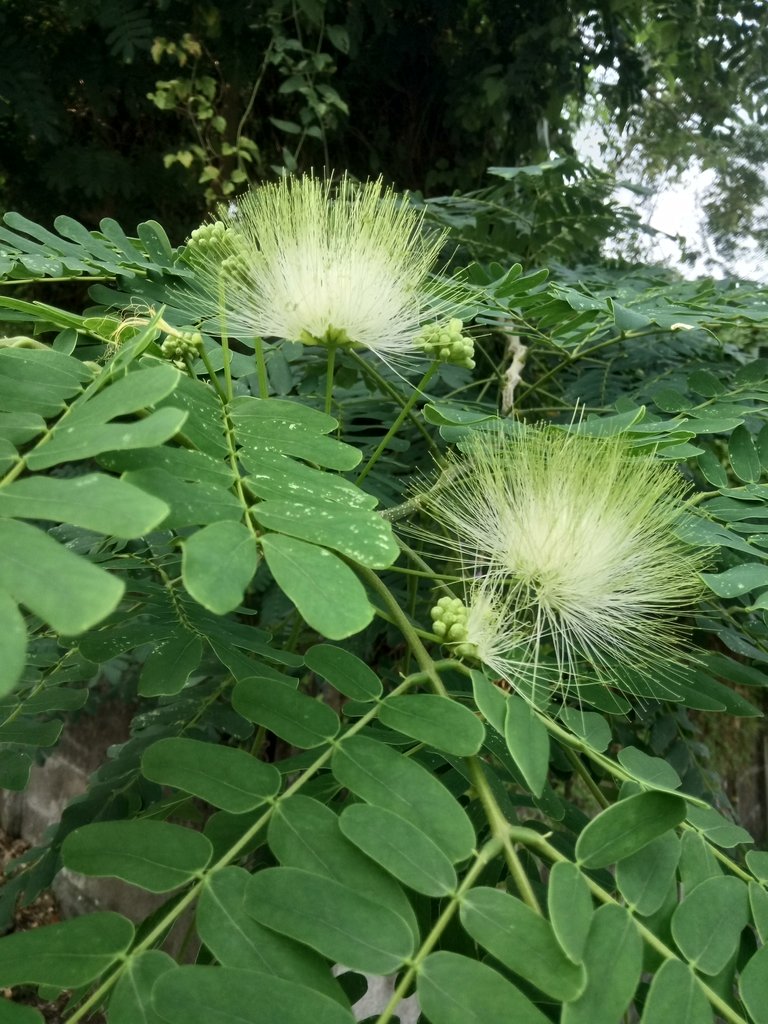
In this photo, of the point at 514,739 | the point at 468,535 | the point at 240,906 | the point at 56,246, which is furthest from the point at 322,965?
the point at 56,246

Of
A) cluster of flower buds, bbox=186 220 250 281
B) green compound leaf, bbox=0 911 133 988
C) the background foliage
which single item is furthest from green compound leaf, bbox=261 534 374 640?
the background foliage

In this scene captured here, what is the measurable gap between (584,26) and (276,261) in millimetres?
1842

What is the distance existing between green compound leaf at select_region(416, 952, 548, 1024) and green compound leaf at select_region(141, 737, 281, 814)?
17cm

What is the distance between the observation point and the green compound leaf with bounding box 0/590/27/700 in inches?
13.9

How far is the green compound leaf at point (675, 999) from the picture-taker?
0.50 m

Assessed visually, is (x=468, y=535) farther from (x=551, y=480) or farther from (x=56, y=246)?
(x=56, y=246)

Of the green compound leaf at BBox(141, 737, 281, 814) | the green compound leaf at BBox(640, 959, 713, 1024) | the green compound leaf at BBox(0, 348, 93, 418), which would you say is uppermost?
the green compound leaf at BBox(0, 348, 93, 418)

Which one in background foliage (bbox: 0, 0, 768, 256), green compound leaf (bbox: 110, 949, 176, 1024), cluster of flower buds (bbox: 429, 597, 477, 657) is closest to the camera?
green compound leaf (bbox: 110, 949, 176, 1024)

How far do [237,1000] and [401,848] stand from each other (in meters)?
0.13

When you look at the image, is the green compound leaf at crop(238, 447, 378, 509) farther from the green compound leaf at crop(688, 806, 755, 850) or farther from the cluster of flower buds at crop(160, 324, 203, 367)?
the green compound leaf at crop(688, 806, 755, 850)

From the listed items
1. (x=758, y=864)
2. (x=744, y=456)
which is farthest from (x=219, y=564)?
(x=744, y=456)

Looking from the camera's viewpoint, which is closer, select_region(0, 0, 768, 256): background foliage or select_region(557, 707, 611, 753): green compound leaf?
select_region(557, 707, 611, 753): green compound leaf

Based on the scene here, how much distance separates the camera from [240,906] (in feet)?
1.65

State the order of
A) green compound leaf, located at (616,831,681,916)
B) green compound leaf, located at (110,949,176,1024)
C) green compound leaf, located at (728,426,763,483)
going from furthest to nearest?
green compound leaf, located at (728,426,763,483) → green compound leaf, located at (616,831,681,916) → green compound leaf, located at (110,949,176,1024)
